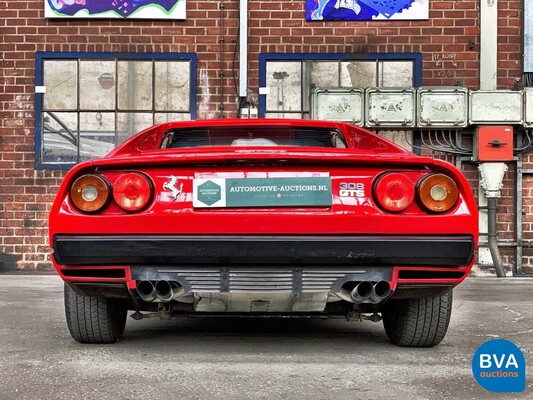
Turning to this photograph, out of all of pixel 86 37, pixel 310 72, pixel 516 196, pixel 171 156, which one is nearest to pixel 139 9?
pixel 86 37

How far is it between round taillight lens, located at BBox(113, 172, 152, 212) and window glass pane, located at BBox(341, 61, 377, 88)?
6.75 meters

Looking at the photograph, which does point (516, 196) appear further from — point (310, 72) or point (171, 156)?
point (171, 156)

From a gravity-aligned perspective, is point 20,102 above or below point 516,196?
above

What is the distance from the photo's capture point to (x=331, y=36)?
971cm

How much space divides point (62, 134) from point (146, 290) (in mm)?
6764

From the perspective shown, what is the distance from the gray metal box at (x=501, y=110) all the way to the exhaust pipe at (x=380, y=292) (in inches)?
255

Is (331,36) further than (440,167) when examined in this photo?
Yes

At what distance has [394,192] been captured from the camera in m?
3.22

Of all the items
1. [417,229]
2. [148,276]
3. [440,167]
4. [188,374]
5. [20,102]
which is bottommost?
[188,374]

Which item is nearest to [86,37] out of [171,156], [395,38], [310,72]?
[310,72]

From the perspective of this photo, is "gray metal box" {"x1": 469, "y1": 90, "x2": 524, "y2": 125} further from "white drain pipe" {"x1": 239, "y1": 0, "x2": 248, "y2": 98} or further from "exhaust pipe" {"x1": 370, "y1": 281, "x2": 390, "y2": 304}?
"exhaust pipe" {"x1": 370, "y1": 281, "x2": 390, "y2": 304}

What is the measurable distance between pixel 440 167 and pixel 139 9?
7.19 m

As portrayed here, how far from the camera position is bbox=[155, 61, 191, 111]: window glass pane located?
9656 millimetres

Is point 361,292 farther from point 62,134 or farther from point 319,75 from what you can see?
point 62,134
